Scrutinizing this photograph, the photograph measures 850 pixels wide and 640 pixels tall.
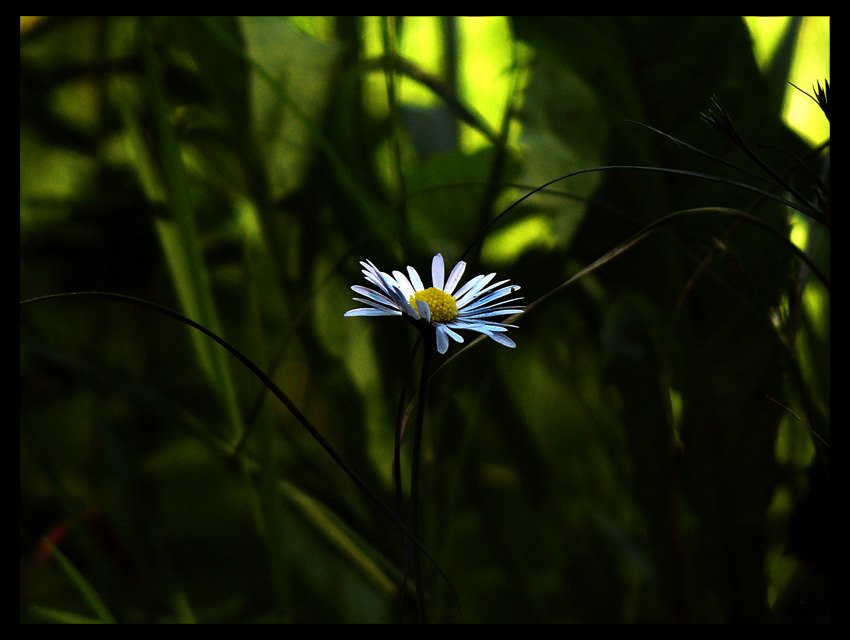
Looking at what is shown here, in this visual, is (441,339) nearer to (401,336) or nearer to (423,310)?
(423,310)

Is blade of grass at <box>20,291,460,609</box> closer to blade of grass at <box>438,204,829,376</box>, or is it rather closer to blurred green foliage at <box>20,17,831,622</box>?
blade of grass at <box>438,204,829,376</box>

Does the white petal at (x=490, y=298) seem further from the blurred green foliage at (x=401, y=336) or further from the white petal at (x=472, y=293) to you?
the blurred green foliage at (x=401, y=336)

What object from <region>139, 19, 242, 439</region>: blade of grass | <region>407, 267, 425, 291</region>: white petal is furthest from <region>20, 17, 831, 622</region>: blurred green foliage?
<region>407, 267, 425, 291</region>: white petal

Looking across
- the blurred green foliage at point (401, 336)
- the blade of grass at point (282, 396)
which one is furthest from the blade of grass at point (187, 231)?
the blade of grass at point (282, 396)

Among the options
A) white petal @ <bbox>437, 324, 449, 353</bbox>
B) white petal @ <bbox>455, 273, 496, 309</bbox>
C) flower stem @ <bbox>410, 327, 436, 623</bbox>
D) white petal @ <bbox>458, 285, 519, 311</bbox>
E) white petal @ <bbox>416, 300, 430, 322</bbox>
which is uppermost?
white petal @ <bbox>455, 273, 496, 309</bbox>

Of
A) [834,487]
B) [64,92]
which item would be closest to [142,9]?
[64,92]
